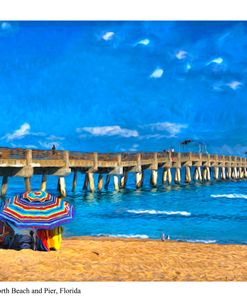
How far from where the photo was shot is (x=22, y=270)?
24.7ft

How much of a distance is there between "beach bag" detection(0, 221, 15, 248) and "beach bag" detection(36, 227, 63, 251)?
70cm

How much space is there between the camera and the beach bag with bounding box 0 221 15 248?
9.30m

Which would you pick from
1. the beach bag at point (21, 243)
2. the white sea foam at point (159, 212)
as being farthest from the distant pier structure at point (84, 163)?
the beach bag at point (21, 243)

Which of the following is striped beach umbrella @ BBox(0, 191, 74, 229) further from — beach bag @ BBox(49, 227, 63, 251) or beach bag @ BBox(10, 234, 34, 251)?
beach bag @ BBox(10, 234, 34, 251)

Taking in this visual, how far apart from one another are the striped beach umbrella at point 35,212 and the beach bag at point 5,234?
2.63 feet

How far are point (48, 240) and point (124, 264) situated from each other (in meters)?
1.98

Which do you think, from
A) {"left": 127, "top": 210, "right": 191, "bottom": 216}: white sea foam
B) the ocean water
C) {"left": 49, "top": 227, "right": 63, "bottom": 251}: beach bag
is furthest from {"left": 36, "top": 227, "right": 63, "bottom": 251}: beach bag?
{"left": 127, "top": 210, "right": 191, "bottom": 216}: white sea foam

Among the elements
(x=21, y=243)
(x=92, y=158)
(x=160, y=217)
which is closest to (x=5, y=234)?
(x=21, y=243)

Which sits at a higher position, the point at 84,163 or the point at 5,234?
the point at 84,163

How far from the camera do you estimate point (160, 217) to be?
66.7 ft

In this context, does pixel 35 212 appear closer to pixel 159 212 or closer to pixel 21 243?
pixel 21 243

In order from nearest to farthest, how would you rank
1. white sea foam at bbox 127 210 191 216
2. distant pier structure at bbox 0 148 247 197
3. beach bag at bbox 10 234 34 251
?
beach bag at bbox 10 234 34 251, distant pier structure at bbox 0 148 247 197, white sea foam at bbox 127 210 191 216

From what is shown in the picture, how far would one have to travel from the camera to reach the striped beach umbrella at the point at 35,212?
330 inches
